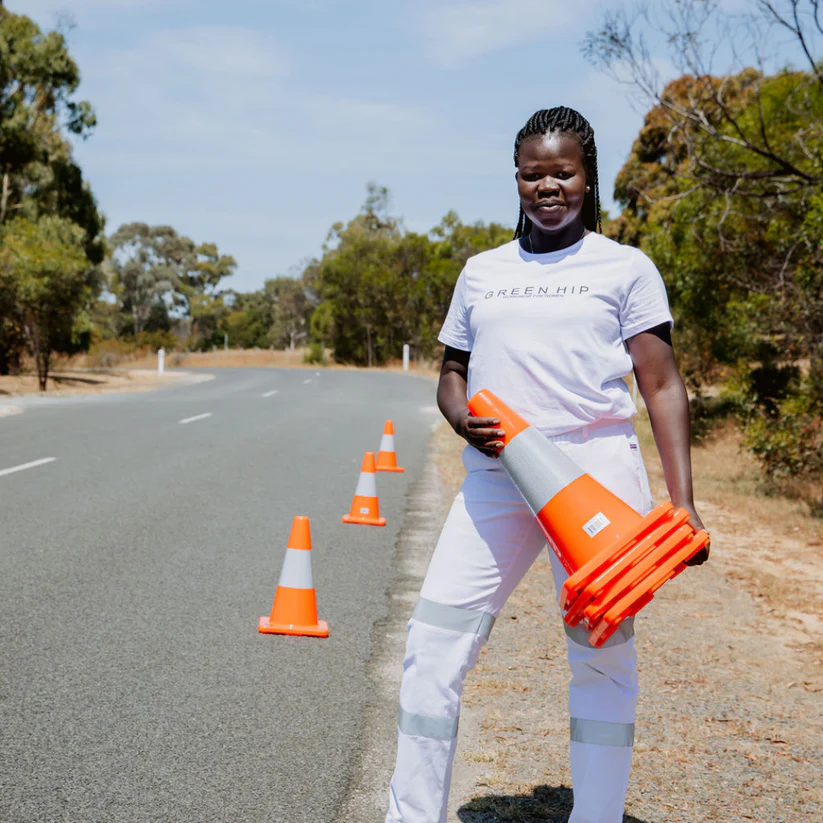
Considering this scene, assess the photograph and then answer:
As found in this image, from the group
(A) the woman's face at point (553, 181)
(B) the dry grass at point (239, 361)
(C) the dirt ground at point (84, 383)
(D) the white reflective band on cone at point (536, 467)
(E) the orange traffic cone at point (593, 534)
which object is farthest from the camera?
(B) the dry grass at point (239, 361)

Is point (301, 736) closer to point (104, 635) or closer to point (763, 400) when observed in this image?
point (104, 635)

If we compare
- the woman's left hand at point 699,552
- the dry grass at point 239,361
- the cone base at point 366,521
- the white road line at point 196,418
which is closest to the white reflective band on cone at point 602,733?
the woman's left hand at point 699,552

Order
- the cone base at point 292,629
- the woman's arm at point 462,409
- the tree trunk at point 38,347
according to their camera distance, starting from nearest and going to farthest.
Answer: the woman's arm at point 462,409
the cone base at point 292,629
the tree trunk at point 38,347

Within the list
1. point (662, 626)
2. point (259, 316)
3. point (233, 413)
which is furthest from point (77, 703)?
point (259, 316)

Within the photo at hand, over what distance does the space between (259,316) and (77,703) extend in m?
98.1

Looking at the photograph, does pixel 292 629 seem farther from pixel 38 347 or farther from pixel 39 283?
pixel 38 347

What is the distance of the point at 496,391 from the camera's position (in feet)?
9.07

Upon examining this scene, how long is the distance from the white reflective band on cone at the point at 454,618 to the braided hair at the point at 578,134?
1.16 meters

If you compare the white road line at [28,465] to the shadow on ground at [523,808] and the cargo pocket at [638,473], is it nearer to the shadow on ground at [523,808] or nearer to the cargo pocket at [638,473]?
the shadow on ground at [523,808]

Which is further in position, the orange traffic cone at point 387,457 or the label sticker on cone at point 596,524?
the orange traffic cone at point 387,457

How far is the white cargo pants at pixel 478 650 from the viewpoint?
2633mm

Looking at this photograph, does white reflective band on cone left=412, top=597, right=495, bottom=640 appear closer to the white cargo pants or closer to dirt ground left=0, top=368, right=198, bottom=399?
the white cargo pants

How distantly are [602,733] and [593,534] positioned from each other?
54cm

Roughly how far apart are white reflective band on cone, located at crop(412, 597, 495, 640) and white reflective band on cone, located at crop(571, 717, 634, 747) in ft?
1.10
